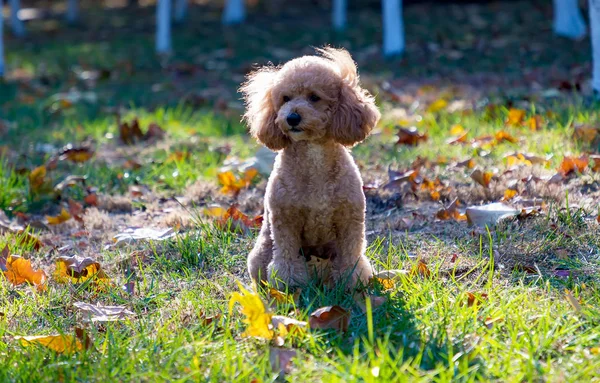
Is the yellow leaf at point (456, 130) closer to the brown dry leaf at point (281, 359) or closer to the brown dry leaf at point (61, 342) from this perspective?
the brown dry leaf at point (281, 359)

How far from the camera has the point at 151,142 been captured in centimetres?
682

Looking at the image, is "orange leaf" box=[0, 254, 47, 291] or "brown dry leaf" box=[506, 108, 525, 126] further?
"brown dry leaf" box=[506, 108, 525, 126]

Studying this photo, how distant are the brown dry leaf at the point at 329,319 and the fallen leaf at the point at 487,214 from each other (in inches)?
54.8

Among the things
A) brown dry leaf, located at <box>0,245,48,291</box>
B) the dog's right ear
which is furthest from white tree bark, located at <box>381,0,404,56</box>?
brown dry leaf, located at <box>0,245,48,291</box>

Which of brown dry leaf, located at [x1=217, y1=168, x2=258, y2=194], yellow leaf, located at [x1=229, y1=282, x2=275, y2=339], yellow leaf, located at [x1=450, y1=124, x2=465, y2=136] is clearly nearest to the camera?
yellow leaf, located at [x1=229, y1=282, x2=275, y2=339]

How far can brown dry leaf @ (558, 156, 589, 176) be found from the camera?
477cm

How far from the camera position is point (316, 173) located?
3.47m

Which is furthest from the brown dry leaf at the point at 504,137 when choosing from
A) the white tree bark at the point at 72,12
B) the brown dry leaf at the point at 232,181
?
the white tree bark at the point at 72,12

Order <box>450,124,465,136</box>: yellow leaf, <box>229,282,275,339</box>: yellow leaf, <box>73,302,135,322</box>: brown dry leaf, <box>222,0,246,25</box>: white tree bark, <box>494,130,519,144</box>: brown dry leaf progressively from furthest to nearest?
<box>222,0,246,25</box>: white tree bark, <box>450,124,465,136</box>: yellow leaf, <box>494,130,519,144</box>: brown dry leaf, <box>73,302,135,322</box>: brown dry leaf, <box>229,282,275,339</box>: yellow leaf

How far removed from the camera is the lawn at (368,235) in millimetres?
2781

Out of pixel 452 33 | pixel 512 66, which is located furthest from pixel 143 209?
pixel 452 33

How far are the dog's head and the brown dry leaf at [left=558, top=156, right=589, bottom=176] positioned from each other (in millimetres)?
1805

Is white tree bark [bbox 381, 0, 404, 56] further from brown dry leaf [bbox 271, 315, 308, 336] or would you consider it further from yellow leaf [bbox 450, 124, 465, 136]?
brown dry leaf [bbox 271, 315, 308, 336]

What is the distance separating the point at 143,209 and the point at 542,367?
322 centimetres
